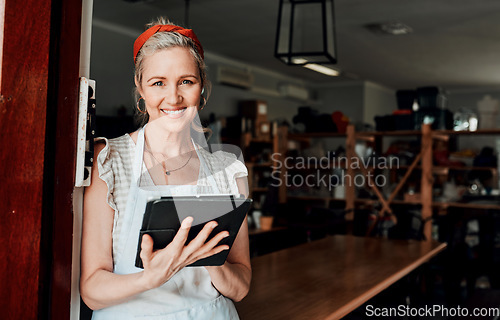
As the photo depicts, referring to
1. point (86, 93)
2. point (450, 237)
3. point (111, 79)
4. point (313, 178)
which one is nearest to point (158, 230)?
point (86, 93)

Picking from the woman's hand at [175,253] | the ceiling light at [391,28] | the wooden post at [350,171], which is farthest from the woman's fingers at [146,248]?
the ceiling light at [391,28]

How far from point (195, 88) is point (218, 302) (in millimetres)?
475

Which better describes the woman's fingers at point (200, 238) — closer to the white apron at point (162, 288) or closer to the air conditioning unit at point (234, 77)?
the white apron at point (162, 288)

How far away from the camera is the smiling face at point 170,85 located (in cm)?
95

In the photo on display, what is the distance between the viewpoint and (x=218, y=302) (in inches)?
43.2

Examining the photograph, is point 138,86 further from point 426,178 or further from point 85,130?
point 426,178

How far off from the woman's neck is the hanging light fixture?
7.74 ft

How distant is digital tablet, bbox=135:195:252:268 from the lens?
0.79 meters

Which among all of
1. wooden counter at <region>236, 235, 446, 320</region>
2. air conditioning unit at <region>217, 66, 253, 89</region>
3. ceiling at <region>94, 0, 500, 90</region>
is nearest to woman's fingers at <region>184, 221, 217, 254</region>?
wooden counter at <region>236, 235, 446, 320</region>

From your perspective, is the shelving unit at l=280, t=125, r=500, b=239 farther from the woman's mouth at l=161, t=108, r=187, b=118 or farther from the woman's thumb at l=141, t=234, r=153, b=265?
the woman's thumb at l=141, t=234, r=153, b=265

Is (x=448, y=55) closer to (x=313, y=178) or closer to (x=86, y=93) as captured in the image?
(x=313, y=178)

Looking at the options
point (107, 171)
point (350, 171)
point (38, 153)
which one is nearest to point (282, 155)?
point (350, 171)

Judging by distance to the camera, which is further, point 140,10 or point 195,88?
point 140,10

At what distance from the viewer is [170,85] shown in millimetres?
949
